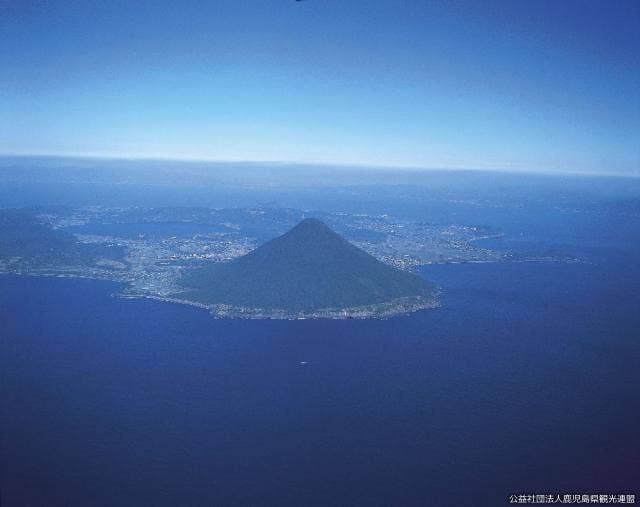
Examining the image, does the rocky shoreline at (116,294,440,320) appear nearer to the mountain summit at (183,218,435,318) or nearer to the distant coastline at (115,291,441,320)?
the distant coastline at (115,291,441,320)

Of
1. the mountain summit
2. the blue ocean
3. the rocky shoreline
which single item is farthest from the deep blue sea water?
the mountain summit

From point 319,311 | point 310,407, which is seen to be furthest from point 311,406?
point 319,311

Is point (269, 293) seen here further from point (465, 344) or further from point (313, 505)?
point (313, 505)

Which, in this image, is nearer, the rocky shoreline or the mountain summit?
the rocky shoreline

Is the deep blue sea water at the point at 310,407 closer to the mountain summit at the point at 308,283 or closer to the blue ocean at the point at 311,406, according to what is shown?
the blue ocean at the point at 311,406

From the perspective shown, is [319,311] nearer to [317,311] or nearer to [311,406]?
[317,311]

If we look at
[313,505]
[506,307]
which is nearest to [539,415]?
[313,505]
